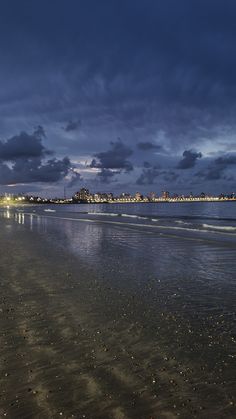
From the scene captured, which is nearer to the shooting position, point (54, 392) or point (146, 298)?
point (54, 392)

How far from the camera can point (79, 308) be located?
10.2 meters

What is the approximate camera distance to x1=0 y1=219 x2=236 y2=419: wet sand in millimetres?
5281

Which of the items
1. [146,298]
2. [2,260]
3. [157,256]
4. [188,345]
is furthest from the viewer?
[157,256]

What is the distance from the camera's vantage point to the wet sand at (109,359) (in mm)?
5281

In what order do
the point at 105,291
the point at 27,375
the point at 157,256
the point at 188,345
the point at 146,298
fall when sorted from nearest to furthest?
the point at 27,375, the point at 188,345, the point at 146,298, the point at 105,291, the point at 157,256

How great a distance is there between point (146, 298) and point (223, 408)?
598 cm

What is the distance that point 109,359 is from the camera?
6816mm

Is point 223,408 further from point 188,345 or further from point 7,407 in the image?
point 7,407

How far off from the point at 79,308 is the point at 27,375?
401 cm

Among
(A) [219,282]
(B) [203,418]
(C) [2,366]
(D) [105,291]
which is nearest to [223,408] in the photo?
(B) [203,418]

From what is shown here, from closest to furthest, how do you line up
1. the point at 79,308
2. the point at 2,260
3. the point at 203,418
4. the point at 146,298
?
1. the point at 203,418
2. the point at 79,308
3. the point at 146,298
4. the point at 2,260

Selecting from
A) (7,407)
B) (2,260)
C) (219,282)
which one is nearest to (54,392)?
(7,407)

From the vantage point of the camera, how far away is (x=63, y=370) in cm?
639

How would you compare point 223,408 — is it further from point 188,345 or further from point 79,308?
point 79,308
